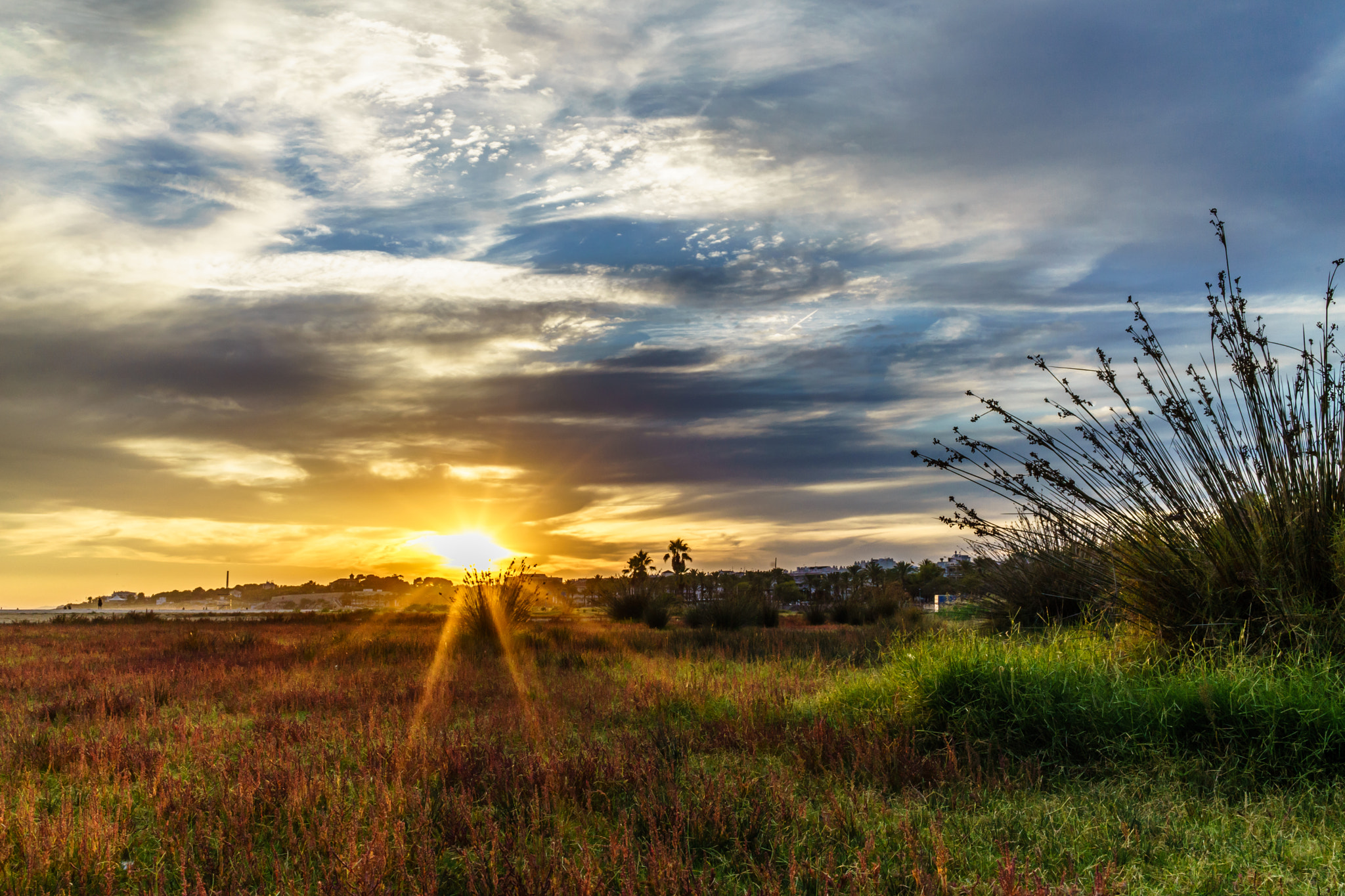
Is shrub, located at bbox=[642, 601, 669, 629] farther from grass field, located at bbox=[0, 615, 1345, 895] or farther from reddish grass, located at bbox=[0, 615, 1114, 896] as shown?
grass field, located at bbox=[0, 615, 1345, 895]

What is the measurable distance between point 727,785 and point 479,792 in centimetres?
161

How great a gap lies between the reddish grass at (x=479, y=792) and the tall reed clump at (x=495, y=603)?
20.2 ft

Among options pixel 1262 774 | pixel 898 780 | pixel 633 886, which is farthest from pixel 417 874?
pixel 1262 774

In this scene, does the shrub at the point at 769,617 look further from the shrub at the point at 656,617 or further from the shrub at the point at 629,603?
the shrub at the point at 629,603

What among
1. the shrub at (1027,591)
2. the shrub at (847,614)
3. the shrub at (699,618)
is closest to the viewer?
the shrub at (1027,591)

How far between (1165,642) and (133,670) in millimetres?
14802

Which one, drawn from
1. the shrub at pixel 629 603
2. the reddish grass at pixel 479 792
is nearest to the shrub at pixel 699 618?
the shrub at pixel 629 603

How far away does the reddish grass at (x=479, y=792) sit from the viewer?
11.7 feet

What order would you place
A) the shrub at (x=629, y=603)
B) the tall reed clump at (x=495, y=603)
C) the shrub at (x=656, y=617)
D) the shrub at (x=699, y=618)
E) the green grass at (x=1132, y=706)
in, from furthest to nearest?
the shrub at (x=629, y=603), the shrub at (x=656, y=617), the shrub at (x=699, y=618), the tall reed clump at (x=495, y=603), the green grass at (x=1132, y=706)

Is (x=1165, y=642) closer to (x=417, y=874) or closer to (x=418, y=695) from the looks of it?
(x=417, y=874)

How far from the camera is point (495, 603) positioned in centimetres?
1655

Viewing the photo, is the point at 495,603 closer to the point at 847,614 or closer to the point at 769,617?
the point at 769,617

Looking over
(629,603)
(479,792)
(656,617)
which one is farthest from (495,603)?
(479,792)

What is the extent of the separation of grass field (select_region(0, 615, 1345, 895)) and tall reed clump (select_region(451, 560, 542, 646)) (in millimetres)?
6843
